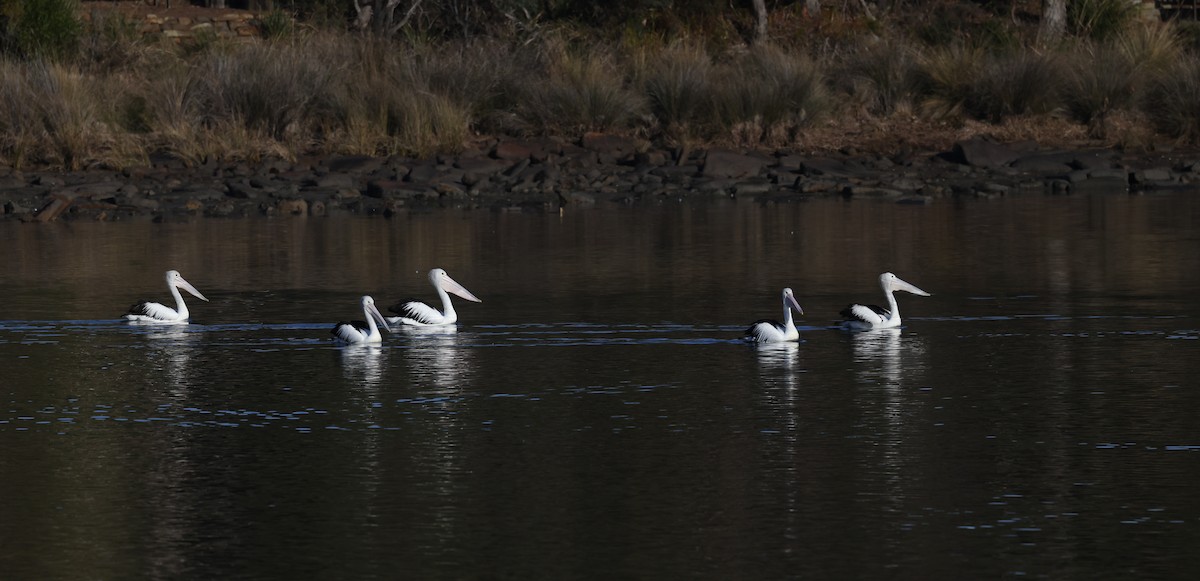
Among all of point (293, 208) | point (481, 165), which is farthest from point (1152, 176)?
point (293, 208)

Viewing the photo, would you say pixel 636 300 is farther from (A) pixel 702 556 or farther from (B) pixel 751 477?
(A) pixel 702 556

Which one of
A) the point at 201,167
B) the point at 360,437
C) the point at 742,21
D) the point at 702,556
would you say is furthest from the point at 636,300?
the point at 742,21

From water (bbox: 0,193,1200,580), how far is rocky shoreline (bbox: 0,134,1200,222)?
265 inches

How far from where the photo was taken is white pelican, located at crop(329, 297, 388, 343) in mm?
15188

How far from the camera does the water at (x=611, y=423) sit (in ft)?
28.8

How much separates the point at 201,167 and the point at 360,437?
20339 millimetres

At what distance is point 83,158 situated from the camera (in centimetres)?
3103

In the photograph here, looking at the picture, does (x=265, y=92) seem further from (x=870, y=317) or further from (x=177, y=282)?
(x=870, y=317)

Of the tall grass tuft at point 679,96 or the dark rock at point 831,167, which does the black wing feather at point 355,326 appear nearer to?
the dark rock at point 831,167

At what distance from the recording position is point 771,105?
3366 cm

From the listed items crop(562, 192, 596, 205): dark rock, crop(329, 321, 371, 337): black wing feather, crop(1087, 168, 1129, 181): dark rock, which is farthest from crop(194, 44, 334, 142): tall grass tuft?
crop(329, 321, 371, 337): black wing feather

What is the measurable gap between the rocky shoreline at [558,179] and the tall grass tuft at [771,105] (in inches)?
41.4

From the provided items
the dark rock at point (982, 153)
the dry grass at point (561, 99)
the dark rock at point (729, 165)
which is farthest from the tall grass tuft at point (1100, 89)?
the dark rock at point (729, 165)

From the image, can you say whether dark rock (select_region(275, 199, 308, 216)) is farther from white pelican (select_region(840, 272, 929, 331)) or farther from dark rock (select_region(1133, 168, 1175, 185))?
white pelican (select_region(840, 272, 929, 331))
